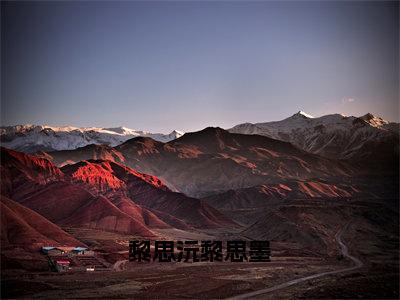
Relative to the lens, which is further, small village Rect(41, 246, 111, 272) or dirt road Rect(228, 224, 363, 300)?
small village Rect(41, 246, 111, 272)

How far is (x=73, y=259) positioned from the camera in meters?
70.8

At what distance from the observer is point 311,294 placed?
5466 cm

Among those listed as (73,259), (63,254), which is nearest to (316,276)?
(73,259)

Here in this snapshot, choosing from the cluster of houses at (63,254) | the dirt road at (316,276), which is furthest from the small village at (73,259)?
the dirt road at (316,276)

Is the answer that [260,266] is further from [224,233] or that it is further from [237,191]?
[237,191]

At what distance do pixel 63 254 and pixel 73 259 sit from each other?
269 centimetres

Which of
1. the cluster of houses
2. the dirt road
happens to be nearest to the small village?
the cluster of houses

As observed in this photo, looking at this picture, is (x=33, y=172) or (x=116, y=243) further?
(x=33, y=172)

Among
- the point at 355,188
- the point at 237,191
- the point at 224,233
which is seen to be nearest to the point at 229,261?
the point at 224,233

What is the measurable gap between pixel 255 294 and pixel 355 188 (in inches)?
5875

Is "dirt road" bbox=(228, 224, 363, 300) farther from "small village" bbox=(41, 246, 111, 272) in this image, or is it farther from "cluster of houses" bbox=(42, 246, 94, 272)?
"cluster of houses" bbox=(42, 246, 94, 272)

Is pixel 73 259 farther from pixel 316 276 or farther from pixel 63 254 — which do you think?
pixel 316 276

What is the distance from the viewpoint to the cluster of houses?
66.0 metres

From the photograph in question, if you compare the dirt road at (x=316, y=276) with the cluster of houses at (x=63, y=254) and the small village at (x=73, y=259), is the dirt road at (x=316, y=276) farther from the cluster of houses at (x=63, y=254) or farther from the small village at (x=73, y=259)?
the cluster of houses at (x=63, y=254)
